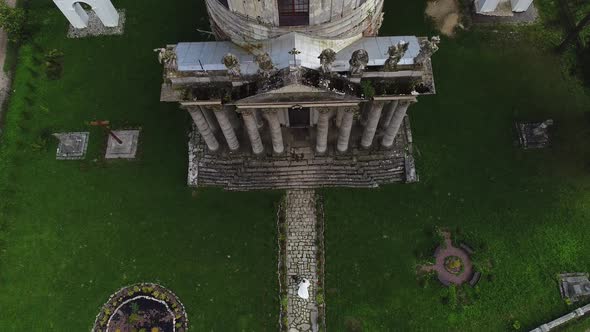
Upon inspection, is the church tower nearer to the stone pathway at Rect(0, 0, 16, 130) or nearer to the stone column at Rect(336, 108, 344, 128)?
the stone column at Rect(336, 108, 344, 128)

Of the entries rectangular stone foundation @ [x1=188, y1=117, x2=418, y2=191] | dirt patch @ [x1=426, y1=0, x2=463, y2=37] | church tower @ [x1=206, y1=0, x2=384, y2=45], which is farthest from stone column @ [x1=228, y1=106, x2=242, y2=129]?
dirt patch @ [x1=426, y1=0, x2=463, y2=37]

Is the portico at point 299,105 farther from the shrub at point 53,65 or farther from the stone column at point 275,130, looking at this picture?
the shrub at point 53,65

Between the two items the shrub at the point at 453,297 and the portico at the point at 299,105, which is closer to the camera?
the portico at the point at 299,105

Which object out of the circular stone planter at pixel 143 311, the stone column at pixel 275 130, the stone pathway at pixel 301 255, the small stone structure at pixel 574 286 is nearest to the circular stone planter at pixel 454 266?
the small stone structure at pixel 574 286

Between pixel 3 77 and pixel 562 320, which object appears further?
pixel 3 77

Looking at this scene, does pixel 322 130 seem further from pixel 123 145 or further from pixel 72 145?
pixel 72 145

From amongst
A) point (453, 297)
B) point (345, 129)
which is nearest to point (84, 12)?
point (345, 129)
